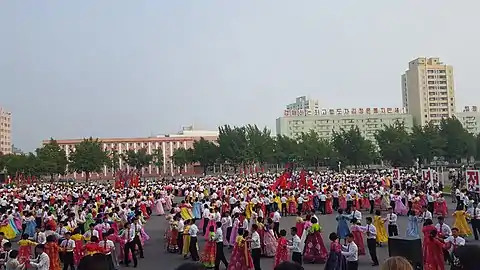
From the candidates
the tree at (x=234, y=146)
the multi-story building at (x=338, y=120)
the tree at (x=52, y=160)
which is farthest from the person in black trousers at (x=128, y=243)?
the multi-story building at (x=338, y=120)

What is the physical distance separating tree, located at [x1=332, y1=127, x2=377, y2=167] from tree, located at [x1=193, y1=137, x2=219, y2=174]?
17.3m

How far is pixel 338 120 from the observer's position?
115938mm

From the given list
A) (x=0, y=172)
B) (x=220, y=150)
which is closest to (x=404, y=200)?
(x=220, y=150)

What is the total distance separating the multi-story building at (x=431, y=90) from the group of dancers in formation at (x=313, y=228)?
314ft

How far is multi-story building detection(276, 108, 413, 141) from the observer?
373 ft

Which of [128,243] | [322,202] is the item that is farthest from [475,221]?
[128,243]

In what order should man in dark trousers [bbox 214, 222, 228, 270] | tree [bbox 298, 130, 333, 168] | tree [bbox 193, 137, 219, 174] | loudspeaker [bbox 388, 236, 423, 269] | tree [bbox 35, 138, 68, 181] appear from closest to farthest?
1. loudspeaker [bbox 388, 236, 423, 269]
2. man in dark trousers [bbox 214, 222, 228, 270]
3. tree [bbox 35, 138, 68, 181]
4. tree [bbox 298, 130, 333, 168]
5. tree [bbox 193, 137, 219, 174]

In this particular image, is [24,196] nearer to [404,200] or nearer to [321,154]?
[404,200]

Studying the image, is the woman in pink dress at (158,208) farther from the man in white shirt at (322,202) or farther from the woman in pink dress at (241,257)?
the woman in pink dress at (241,257)

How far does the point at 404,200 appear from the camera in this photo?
2133 cm

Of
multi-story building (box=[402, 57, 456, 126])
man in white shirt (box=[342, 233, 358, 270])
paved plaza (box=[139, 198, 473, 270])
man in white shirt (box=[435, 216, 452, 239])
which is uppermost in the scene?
multi-story building (box=[402, 57, 456, 126])

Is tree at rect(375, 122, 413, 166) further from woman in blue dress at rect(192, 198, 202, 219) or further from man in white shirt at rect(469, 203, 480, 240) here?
man in white shirt at rect(469, 203, 480, 240)

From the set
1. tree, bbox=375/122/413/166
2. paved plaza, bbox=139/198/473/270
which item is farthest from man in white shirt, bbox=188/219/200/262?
tree, bbox=375/122/413/166

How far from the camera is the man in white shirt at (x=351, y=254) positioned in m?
9.59
